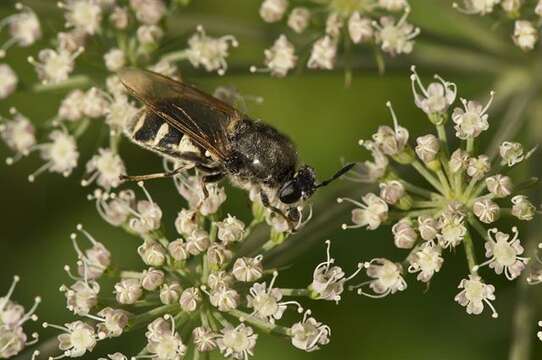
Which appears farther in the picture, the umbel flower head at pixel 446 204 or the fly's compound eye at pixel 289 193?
the fly's compound eye at pixel 289 193

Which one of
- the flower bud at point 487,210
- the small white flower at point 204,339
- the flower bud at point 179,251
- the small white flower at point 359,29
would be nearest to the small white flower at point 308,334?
the small white flower at point 204,339

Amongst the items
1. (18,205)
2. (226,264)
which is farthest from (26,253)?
(226,264)

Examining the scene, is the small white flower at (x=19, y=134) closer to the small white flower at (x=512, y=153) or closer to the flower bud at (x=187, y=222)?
the flower bud at (x=187, y=222)

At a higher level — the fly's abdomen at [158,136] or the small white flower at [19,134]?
the fly's abdomen at [158,136]

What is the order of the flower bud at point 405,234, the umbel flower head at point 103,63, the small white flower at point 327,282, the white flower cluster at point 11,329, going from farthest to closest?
the umbel flower head at point 103,63 → the white flower cluster at point 11,329 → the small white flower at point 327,282 → the flower bud at point 405,234

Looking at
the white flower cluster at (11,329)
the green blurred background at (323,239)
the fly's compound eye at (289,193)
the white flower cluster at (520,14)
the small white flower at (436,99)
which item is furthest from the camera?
the green blurred background at (323,239)

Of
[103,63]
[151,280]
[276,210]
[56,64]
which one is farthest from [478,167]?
[56,64]

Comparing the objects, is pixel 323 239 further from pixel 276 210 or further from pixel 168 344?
pixel 168 344
